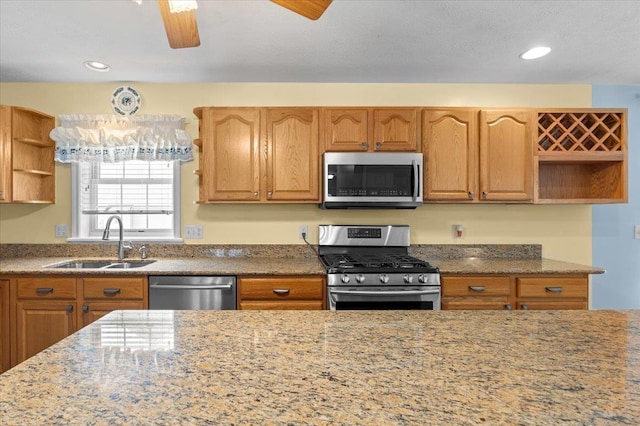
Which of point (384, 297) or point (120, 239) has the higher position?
point (120, 239)

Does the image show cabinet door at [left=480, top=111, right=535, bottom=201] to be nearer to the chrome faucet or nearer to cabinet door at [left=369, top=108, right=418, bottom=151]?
cabinet door at [left=369, top=108, right=418, bottom=151]

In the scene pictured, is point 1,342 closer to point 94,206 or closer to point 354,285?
point 94,206

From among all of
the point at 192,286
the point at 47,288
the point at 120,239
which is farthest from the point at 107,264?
the point at 192,286

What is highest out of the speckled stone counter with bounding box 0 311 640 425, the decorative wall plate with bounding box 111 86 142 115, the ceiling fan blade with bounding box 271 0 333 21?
the decorative wall plate with bounding box 111 86 142 115

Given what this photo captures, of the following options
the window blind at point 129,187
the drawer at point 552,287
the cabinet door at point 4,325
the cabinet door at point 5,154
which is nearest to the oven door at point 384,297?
the drawer at point 552,287

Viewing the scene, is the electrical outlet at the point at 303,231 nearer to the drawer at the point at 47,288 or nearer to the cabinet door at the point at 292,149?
the cabinet door at the point at 292,149

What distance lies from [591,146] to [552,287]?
1.22 meters

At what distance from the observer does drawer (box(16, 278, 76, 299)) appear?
7.98 feet

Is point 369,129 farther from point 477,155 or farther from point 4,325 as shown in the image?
point 4,325

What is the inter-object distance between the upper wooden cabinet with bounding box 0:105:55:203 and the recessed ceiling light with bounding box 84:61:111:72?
1.86 ft

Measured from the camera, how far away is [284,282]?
8.04ft

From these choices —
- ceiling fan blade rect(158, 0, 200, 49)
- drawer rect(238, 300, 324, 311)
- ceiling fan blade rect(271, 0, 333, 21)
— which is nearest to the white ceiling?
ceiling fan blade rect(158, 0, 200, 49)

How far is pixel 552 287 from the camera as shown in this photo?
2.48 metres

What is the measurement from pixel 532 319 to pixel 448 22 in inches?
68.3
